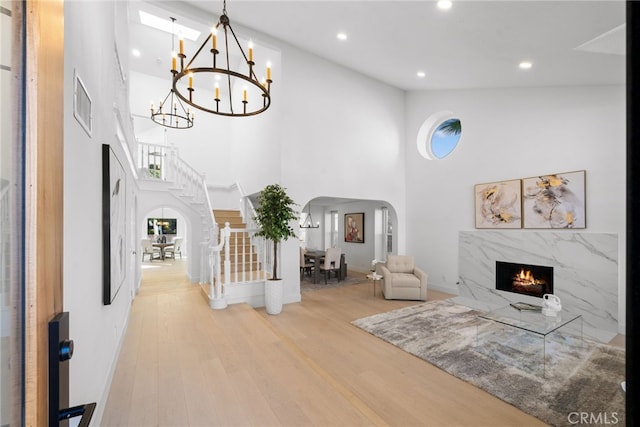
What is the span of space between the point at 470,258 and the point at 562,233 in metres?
1.61

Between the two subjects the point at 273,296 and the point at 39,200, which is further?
the point at 273,296

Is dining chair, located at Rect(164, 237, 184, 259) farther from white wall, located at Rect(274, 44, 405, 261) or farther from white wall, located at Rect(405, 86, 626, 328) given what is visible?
white wall, located at Rect(405, 86, 626, 328)

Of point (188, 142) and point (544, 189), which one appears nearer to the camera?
point (544, 189)

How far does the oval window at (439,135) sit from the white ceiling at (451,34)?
809mm

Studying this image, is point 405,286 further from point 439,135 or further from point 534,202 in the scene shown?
point 439,135

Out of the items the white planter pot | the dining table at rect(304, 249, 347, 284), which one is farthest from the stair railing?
the dining table at rect(304, 249, 347, 284)

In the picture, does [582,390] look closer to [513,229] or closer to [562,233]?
[562,233]

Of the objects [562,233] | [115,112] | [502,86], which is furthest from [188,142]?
[562,233]

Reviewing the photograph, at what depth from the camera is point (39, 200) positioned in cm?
56


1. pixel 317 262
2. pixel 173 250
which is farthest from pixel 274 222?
pixel 173 250

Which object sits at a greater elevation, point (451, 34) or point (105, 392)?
point (451, 34)

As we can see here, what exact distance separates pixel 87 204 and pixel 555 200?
6141mm

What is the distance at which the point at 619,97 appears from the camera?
408 centimetres

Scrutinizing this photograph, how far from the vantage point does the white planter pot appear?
472cm
